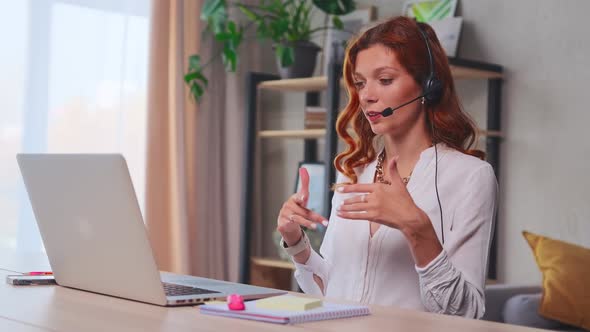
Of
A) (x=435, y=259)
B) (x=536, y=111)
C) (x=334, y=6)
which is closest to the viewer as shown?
(x=435, y=259)

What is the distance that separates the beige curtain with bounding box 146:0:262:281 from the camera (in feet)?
13.7

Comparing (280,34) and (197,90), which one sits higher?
(280,34)

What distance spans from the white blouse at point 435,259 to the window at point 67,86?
2186 millimetres

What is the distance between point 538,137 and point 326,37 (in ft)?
4.17

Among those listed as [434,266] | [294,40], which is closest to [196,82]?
[294,40]

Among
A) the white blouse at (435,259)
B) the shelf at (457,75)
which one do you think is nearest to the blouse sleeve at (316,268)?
the white blouse at (435,259)

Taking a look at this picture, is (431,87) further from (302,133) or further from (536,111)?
(302,133)

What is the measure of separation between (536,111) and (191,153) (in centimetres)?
170

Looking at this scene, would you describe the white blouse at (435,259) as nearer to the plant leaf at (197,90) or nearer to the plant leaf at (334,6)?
the plant leaf at (334,6)

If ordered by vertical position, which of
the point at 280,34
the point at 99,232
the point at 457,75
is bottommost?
the point at 99,232

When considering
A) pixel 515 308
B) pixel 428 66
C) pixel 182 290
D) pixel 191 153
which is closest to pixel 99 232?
pixel 182 290

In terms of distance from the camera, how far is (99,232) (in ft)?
4.89

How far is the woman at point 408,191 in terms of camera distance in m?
1.70

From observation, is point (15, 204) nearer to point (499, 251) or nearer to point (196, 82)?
point (196, 82)
